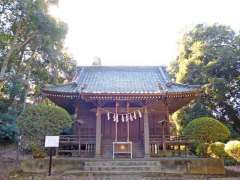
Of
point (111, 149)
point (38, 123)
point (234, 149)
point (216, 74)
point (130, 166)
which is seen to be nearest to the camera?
point (234, 149)

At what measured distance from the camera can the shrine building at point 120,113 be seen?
14359 millimetres

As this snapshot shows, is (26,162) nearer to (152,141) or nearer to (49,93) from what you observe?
(49,93)

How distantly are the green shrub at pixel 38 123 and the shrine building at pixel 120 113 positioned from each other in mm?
1604

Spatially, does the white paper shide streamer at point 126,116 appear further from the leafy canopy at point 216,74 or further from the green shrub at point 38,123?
the leafy canopy at point 216,74

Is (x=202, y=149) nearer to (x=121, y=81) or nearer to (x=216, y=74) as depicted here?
(x=121, y=81)

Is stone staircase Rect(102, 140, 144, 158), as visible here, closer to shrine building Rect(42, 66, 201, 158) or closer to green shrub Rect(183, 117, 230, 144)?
shrine building Rect(42, 66, 201, 158)

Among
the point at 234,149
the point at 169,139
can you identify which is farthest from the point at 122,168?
the point at 234,149

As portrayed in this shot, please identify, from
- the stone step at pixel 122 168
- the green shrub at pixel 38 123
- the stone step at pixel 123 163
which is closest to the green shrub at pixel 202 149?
the stone step at pixel 123 163

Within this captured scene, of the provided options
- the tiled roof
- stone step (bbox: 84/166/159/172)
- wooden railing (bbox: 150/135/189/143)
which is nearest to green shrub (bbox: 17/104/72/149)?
the tiled roof

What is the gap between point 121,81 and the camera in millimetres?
18562

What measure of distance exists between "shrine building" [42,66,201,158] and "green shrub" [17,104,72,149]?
5.26ft

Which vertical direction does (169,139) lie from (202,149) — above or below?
above

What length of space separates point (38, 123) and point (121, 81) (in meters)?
7.22

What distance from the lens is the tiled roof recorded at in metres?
15.6
